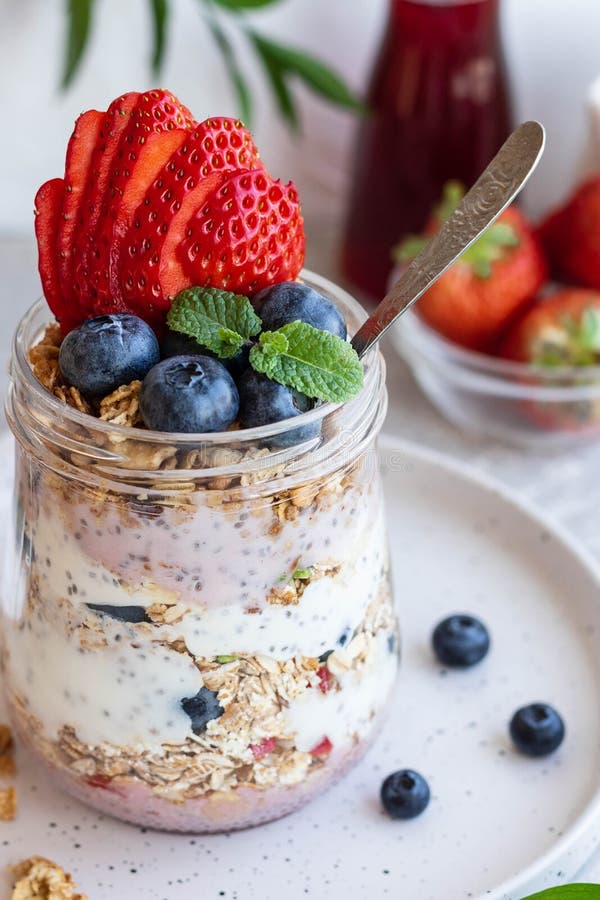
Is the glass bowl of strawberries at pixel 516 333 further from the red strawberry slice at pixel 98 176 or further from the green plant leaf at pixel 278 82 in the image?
the red strawberry slice at pixel 98 176

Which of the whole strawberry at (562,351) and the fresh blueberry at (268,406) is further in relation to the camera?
the whole strawberry at (562,351)

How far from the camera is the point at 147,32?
5.66 ft

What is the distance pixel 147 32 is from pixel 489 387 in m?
0.76

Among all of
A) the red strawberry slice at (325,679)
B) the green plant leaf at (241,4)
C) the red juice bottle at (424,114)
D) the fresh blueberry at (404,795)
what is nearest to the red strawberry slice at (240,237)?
the red strawberry slice at (325,679)

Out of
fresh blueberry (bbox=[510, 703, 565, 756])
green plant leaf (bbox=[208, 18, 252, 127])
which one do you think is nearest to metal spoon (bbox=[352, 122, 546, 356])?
fresh blueberry (bbox=[510, 703, 565, 756])

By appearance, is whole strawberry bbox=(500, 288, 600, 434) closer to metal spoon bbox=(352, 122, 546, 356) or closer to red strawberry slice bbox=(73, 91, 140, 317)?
metal spoon bbox=(352, 122, 546, 356)

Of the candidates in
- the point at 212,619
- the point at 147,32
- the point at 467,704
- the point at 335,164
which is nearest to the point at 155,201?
the point at 212,619

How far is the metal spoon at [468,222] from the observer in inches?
30.4

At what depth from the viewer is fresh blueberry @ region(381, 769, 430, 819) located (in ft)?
2.91

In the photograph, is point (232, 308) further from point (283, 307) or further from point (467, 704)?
point (467, 704)

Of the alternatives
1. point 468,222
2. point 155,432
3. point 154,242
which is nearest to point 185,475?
point 155,432

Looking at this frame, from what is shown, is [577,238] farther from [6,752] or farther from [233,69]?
[6,752]

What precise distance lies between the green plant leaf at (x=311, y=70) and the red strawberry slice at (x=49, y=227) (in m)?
0.92

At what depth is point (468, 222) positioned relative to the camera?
786 millimetres
